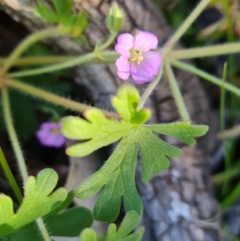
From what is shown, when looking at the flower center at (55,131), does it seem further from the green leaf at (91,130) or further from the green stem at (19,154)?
the green leaf at (91,130)

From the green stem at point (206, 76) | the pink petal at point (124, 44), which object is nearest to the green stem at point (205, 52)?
the green stem at point (206, 76)

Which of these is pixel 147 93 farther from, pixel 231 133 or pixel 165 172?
pixel 231 133

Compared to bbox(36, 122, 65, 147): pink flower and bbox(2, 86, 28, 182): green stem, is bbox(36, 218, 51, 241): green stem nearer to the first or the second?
bbox(2, 86, 28, 182): green stem

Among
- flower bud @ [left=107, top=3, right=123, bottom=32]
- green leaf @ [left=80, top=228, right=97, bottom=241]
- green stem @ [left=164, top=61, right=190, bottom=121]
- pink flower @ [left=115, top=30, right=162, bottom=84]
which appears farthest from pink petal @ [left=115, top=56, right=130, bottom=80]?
green leaf @ [left=80, top=228, right=97, bottom=241]

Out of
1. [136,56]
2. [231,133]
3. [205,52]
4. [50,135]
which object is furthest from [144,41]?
[231,133]

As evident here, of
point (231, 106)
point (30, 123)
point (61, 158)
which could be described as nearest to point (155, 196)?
point (61, 158)

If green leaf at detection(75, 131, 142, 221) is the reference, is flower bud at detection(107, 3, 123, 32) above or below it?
above
